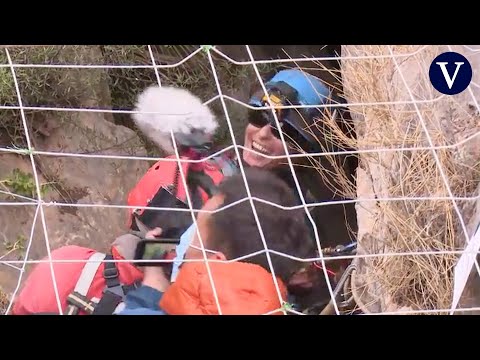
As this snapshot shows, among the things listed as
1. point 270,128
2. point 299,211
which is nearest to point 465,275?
point 299,211

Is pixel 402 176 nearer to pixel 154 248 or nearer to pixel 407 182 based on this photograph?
pixel 407 182

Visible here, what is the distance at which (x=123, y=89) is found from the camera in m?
1.14

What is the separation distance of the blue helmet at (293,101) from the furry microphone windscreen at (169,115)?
75 mm

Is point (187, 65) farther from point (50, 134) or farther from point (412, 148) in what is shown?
point (412, 148)

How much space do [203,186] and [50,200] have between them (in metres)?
0.23

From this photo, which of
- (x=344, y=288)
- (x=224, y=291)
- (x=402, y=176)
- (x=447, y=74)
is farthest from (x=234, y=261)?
(x=447, y=74)

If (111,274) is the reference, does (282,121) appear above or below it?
above

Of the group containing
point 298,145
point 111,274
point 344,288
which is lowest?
point 344,288

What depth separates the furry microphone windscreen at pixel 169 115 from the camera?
1.14 m

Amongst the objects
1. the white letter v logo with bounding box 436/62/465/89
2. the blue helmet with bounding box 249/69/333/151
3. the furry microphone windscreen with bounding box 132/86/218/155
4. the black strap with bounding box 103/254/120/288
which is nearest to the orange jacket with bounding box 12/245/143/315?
the black strap with bounding box 103/254/120/288

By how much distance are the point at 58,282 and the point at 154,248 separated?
5.7 inches

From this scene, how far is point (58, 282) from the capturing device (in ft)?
3.60

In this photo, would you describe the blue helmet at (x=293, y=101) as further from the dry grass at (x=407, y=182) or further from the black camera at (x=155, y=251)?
the black camera at (x=155, y=251)

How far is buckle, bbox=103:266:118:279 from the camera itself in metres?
1.11
